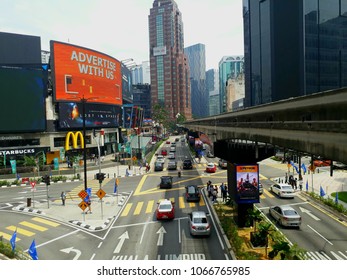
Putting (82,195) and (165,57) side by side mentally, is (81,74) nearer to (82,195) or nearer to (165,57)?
(82,195)

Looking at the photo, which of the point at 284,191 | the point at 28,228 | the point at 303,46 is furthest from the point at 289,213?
the point at 303,46

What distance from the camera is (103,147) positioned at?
74812 millimetres

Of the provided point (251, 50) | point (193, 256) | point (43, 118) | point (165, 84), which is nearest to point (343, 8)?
point (251, 50)

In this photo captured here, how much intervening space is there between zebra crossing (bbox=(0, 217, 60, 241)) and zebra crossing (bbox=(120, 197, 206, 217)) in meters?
5.78

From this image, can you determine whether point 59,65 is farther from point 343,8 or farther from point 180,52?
point 180,52

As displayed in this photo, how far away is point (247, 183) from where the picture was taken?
2098cm

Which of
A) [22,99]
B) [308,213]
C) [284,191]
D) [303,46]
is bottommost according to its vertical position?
[308,213]

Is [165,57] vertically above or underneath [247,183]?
above

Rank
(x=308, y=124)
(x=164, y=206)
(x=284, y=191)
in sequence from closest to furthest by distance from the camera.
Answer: (x=308, y=124) → (x=164, y=206) → (x=284, y=191)

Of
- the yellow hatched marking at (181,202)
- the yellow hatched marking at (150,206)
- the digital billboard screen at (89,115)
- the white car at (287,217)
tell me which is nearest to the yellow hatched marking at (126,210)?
the yellow hatched marking at (150,206)

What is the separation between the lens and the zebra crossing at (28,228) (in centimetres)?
2069

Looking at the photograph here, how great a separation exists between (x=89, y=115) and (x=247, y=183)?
A: 53.2 m

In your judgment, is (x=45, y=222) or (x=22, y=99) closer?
(x=45, y=222)

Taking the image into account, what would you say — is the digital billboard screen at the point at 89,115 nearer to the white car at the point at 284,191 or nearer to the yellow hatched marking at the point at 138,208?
the yellow hatched marking at the point at 138,208
